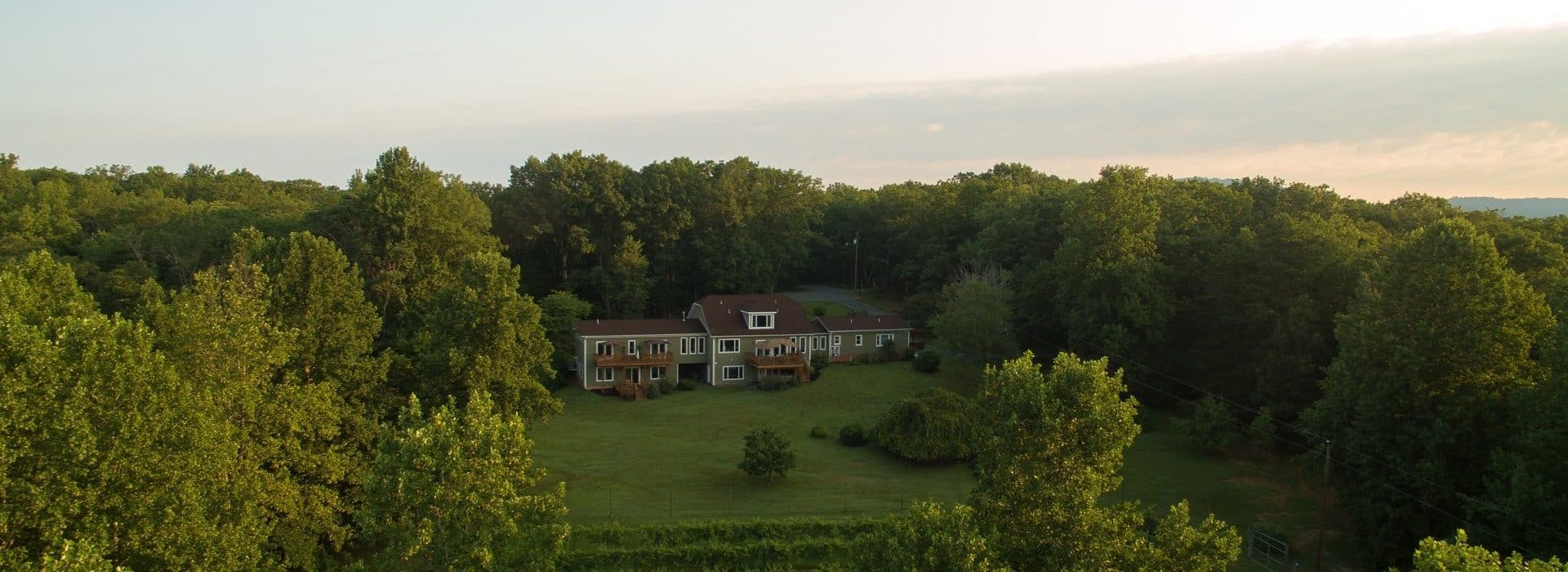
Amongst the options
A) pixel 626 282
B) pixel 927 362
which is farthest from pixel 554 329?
pixel 927 362

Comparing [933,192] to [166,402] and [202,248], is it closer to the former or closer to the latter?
[202,248]

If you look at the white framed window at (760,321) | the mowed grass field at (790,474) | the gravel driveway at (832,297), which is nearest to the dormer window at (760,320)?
the white framed window at (760,321)

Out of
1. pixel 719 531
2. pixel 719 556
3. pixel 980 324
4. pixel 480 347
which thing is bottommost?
pixel 719 556

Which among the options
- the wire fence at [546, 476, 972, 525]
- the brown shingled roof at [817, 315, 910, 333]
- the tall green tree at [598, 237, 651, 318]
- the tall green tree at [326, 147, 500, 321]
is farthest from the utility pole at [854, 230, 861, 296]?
the wire fence at [546, 476, 972, 525]

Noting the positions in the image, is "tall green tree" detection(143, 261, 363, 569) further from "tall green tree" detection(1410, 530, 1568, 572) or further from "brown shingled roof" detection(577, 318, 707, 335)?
"brown shingled roof" detection(577, 318, 707, 335)

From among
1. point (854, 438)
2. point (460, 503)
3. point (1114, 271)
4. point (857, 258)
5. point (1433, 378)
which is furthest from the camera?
point (857, 258)

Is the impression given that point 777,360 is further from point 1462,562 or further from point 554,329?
point 1462,562

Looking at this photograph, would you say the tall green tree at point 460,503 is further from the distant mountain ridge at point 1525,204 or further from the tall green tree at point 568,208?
the distant mountain ridge at point 1525,204
